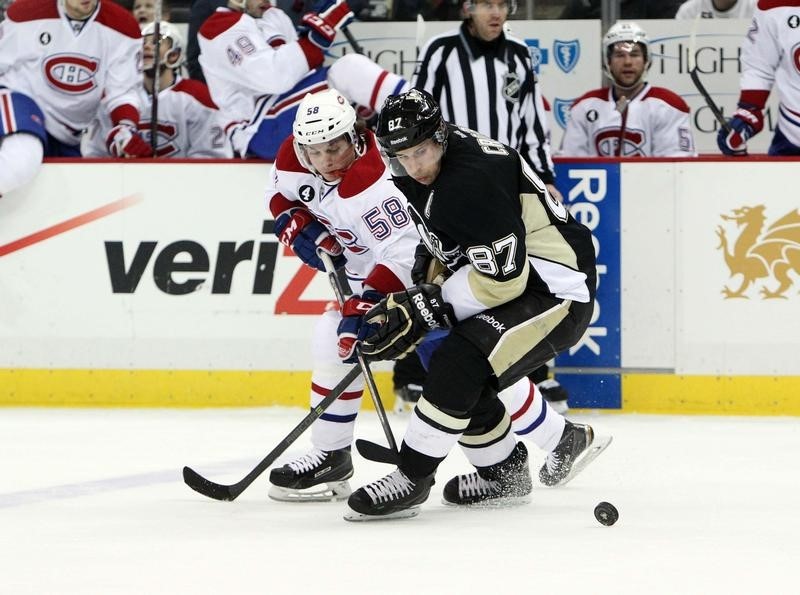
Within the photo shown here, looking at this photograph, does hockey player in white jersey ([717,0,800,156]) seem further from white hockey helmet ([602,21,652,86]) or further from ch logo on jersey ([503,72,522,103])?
ch logo on jersey ([503,72,522,103])

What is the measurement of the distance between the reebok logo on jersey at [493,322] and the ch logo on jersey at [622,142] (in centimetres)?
236

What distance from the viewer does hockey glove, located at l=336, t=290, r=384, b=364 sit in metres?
3.40

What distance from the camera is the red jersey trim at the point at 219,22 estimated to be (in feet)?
17.4

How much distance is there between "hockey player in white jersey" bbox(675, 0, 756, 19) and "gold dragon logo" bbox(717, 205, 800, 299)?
3.82ft

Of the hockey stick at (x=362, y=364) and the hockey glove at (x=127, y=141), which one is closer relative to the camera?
the hockey stick at (x=362, y=364)

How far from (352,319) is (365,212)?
31 cm

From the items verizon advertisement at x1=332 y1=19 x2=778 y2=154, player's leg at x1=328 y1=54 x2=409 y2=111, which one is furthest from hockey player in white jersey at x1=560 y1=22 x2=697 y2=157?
player's leg at x1=328 y1=54 x2=409 y2=111

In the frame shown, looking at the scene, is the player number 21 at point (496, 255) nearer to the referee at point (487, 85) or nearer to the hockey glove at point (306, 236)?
the hockey glove at point (306, 236)

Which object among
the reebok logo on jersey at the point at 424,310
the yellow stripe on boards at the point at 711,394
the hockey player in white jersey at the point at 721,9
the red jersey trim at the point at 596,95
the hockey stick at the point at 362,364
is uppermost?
the hockey player in white jersey at the point at 721,9

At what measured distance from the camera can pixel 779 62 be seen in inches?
208

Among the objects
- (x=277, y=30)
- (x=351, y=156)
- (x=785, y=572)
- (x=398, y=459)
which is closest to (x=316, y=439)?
(x=398, y=459)

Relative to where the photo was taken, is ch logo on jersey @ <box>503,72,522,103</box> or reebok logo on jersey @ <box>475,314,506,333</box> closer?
reebok logo on jersey @ <box>475,314,506,333</box>

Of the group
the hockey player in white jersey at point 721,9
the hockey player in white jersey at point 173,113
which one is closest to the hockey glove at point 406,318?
the hockey player in white jersey at point 173,113

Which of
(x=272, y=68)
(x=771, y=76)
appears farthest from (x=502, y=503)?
(x=771, y=76)
